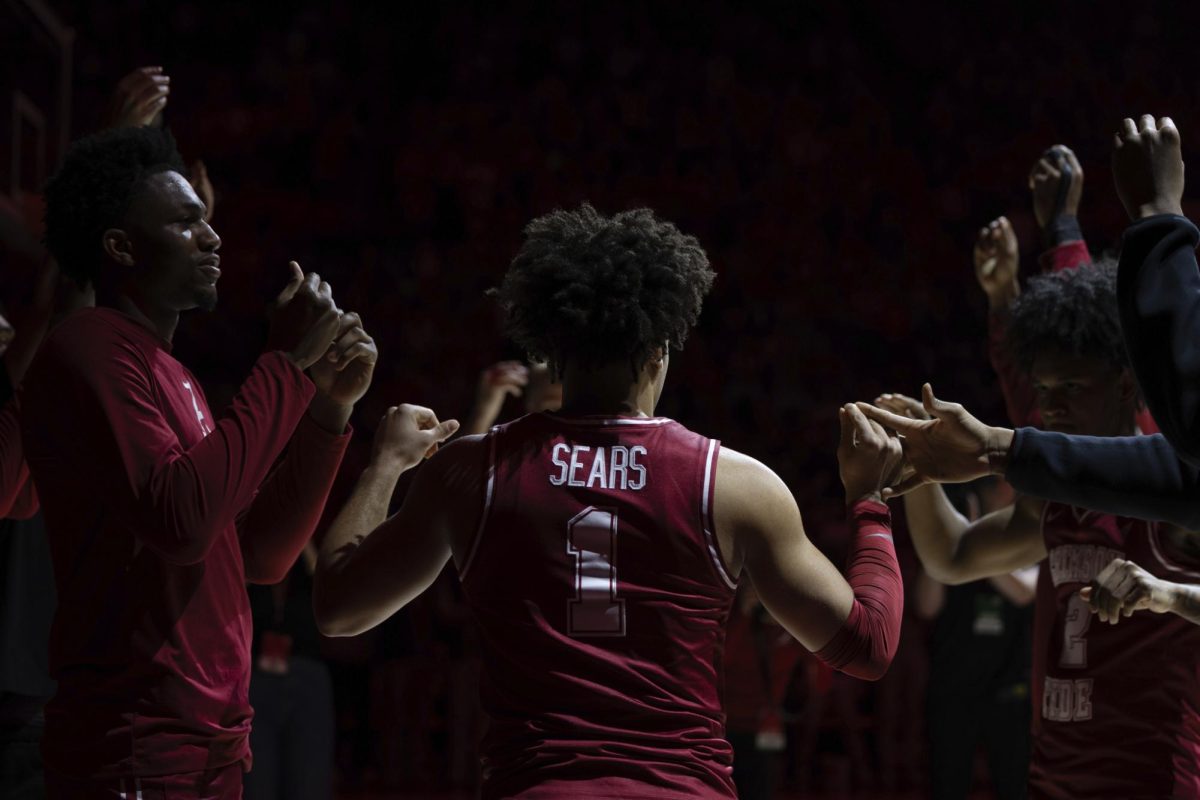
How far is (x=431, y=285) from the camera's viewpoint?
9984mm

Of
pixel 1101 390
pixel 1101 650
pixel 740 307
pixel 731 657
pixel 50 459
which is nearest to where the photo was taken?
pixel 50 459

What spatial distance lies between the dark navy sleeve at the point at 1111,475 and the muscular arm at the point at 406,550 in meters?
0.92

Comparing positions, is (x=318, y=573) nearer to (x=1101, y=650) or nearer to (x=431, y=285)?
(x=1101, y=650)

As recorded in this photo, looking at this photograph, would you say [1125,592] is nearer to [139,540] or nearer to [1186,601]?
[1186,601]

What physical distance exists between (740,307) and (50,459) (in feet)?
27.5

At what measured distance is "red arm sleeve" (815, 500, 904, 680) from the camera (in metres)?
1.89

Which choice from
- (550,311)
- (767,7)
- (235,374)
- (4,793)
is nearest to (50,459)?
(550,311)

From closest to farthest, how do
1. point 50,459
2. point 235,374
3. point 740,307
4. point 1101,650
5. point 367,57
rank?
point 50,459
point 1101,650
point 235,374
point 740,307
point 367,57

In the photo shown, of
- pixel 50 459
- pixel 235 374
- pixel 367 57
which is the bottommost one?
pixel 50 459

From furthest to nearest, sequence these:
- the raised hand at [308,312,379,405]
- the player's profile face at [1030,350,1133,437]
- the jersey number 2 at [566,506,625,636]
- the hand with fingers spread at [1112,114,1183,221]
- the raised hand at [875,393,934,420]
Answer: the player's profile face at [1030,350,1133,437]
the raised hand at [875,393,934,420]
the raised hand at [308,312,379,405]
the jersey number 2 at [566,506,625,636]
the hand with fingers spread at [1112,114,1183,221]

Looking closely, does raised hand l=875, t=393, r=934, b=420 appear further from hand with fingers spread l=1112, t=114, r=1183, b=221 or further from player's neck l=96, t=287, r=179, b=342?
player's neck l=96, t=287, r=179, b=342

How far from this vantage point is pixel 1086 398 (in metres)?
2.94

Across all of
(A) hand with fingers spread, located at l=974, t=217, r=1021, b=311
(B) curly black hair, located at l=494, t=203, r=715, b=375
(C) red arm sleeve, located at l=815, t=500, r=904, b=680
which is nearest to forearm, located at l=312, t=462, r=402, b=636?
(B) curly black hair, located at l=494, t=203, r=715, b=375

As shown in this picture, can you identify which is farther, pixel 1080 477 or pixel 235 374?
pixel 235 374
